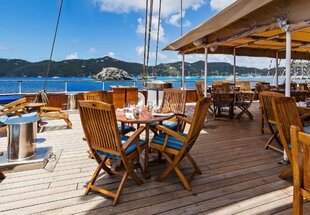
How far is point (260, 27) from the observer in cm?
347

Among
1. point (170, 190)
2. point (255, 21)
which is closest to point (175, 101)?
point (170, 190)

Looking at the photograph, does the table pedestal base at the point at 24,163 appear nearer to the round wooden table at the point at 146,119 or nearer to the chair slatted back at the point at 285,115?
the round wooden table at the point at 146,119

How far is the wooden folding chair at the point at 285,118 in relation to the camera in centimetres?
234

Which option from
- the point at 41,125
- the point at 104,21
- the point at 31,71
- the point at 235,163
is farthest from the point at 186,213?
the point at 31,71

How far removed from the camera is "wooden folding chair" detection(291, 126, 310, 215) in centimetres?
118

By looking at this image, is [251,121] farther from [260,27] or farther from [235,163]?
[235,163]

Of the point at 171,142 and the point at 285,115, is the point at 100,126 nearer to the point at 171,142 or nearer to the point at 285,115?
the point at 171,142

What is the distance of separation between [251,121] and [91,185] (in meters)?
4.73

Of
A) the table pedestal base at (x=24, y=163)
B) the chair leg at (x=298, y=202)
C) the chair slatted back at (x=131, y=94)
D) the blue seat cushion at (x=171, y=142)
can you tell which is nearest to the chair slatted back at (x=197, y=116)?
the blue seat cushion at (x=171, y=142)

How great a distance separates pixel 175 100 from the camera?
3562 mm

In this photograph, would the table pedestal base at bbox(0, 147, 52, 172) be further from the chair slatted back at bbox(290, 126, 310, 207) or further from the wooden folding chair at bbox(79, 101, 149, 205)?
the chair slatted back at bbox(290, 126, 310, 207)

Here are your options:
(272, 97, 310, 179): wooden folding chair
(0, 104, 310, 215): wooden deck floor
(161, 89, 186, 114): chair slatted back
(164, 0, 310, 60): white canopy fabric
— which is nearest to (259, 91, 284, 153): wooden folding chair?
(0, 104, 310, 215): wooden deck floor

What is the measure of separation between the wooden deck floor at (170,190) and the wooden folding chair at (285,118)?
407 mm

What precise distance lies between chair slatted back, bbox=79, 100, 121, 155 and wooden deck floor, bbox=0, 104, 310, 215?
1.64 feet
